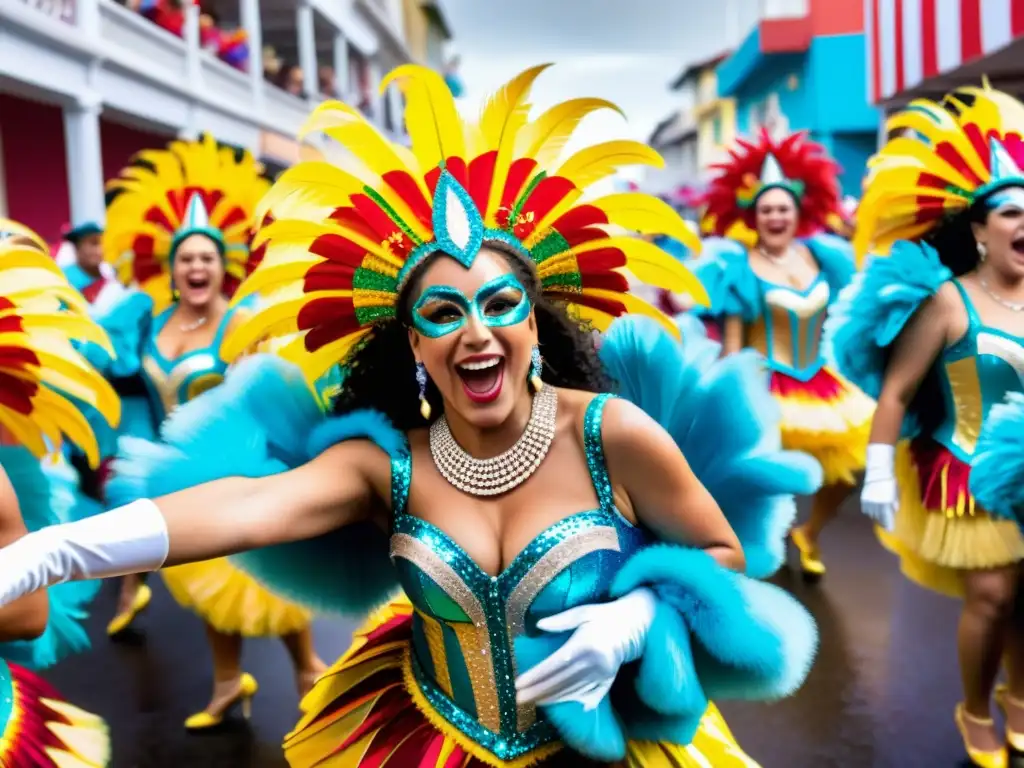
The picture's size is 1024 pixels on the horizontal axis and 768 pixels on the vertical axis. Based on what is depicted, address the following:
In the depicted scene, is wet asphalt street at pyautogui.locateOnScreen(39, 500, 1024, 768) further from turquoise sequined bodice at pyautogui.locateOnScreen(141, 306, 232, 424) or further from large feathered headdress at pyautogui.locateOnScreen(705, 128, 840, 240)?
large feathered headdress at pyautogui.locateOnScreen(705, 128, 840, 240)

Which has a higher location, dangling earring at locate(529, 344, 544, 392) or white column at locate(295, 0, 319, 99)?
white column at locate(295, 0, 319, 99)

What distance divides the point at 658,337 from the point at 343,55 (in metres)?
20.0

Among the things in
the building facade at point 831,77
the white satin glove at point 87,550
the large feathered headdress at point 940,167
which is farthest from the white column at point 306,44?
the white satin glove at point 87,550

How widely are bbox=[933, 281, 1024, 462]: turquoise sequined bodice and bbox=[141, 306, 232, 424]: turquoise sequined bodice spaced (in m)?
2.63

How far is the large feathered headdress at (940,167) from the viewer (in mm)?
3008

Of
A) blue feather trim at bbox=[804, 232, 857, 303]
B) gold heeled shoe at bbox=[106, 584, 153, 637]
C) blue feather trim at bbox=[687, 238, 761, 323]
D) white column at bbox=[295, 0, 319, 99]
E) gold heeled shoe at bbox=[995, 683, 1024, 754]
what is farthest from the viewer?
white column at bbox=[295, 0, 319, 99]

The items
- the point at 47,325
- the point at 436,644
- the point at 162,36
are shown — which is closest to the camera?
the point at 436,644

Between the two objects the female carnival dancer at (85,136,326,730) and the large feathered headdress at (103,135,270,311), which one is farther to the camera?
the large feathered headdress at (103,135,270,311)

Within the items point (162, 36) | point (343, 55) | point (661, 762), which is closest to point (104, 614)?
point (661, 762)

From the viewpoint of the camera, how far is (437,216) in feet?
5.99

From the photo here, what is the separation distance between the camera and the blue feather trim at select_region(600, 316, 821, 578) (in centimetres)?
189

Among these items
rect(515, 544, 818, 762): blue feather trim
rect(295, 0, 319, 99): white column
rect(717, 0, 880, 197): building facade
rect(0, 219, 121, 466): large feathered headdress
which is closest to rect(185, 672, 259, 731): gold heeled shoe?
rect(0, 219, 121, 466): large feathered headdress

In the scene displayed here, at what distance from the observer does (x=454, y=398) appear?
180 centimetres

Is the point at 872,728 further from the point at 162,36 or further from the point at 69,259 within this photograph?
the point at 162,36
